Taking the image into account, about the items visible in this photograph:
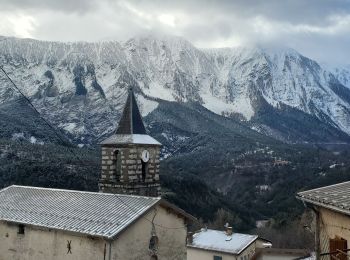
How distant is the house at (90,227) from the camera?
2002cm

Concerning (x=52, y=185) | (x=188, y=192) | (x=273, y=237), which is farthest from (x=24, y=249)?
(x=188, y=192)

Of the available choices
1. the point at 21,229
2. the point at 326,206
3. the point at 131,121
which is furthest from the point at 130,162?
the point at 326,206

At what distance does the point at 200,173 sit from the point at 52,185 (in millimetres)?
78231

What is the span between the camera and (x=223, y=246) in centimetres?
4156

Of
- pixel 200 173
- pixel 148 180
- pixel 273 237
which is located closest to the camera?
pixel 148 180

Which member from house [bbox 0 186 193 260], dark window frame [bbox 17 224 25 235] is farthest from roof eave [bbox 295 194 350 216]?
dark window frame [bbox 17 224 25 235]

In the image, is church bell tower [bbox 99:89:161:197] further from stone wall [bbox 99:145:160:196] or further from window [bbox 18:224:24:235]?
window [bbox 18:224:24:235]

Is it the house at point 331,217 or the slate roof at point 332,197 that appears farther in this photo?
the house at point 331,217

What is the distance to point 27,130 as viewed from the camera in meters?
163

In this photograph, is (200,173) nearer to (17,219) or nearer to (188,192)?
(188,192)

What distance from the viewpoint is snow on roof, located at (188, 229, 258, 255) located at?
40656 mm

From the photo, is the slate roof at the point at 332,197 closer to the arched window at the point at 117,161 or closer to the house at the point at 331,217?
the house at the point at 331,217

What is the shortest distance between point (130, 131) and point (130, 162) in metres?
2.00

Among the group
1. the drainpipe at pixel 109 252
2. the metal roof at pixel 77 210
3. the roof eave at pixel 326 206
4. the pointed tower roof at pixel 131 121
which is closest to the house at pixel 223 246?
the pointed tower roof at pixel 131 121
